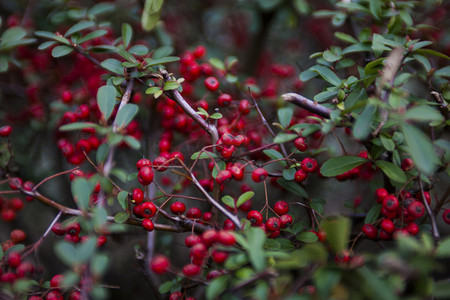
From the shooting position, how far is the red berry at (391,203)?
1.18 meters

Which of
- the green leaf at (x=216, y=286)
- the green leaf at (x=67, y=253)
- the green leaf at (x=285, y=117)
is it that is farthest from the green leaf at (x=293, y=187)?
the green leaf at (x=67, y=253)

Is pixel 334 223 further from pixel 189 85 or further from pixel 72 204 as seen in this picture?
pixel 72 204

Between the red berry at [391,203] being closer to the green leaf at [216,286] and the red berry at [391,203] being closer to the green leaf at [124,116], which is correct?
the green leaf at [216,286]

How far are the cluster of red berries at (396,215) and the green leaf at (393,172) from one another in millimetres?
71

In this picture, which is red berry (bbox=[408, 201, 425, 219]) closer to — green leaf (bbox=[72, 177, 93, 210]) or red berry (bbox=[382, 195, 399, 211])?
red berry (bbox=[382, 195, 399, 211])

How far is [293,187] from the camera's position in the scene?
54.9 inches

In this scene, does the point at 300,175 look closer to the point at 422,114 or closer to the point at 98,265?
the point at 422,114

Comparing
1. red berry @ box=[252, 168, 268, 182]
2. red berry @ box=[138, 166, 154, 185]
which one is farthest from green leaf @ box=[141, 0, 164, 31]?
red berry @ box=[252, 168, 268, 182]

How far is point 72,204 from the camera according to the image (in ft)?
6.66

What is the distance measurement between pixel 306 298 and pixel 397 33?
47.6 inches

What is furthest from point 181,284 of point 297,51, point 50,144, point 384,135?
point 297,51

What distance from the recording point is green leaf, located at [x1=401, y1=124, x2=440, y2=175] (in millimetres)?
850

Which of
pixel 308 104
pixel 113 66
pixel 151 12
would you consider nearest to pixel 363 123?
pixel 308 104

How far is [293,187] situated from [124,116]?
2.31ft
